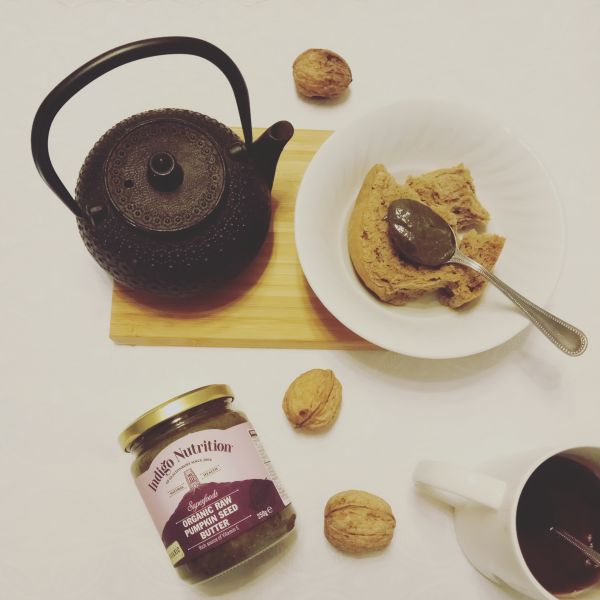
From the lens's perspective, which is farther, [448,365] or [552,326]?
[448,365]

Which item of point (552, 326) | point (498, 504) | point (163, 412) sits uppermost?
point (163, 412)

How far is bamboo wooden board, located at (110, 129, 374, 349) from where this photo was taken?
32.4 inches

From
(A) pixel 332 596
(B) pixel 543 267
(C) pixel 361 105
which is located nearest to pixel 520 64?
(C) pixel 361 105

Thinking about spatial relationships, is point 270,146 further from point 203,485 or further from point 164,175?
A: point 203,485

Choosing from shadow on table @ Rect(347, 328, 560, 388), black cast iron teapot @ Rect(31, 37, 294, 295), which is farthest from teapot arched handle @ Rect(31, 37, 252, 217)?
shadow on table @ Rect(347, 328, 560, 388)

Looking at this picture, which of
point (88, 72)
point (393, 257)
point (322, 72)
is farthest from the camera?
point (322, 72)

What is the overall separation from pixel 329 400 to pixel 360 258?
213 mm

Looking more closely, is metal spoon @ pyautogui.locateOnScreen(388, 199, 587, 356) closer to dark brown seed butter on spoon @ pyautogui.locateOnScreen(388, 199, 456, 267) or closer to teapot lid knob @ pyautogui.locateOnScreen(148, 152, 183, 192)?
dark brown seed butter on spoon @ pyautogui.locateOnScreen(388, 199, 456, 267)

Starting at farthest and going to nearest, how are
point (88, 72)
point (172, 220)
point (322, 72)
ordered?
1. point (322, 72)
2. point (172, 220)
3. point (88, 72)

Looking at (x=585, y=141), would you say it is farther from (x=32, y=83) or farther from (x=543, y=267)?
A: (x=32, y=83)

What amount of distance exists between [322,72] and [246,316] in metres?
0.43

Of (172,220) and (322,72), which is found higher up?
(322,72)

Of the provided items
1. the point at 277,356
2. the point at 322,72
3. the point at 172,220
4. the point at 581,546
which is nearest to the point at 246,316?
the point at 277,356

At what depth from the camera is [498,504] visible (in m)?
0.62
